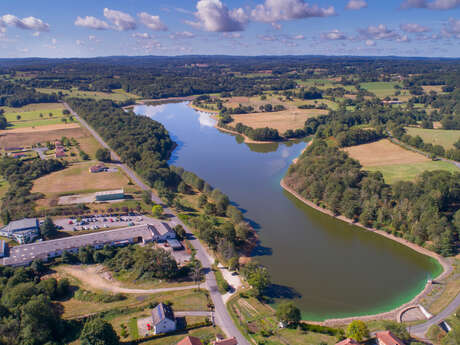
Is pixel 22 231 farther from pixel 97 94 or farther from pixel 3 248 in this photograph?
pixel 97 94

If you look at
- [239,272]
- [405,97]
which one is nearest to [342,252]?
[239,272]

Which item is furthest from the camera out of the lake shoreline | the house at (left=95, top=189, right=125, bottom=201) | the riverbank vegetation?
the house at (left=95, top=189, right=125, bottom=201)

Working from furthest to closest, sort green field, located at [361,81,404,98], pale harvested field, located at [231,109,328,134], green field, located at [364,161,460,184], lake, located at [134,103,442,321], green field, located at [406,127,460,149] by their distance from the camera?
green field, located at [361,81,404,98], pale harvested field, located at [231,109,328,134], green field, located at [406,127,460,149], green field, located at [364,161,460,184], lake, located at [134,103,442,321]

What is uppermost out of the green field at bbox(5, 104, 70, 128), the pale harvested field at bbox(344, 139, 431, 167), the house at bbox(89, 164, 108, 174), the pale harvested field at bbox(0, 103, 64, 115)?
the pale harvested field at bbox(0, 103, 64, 115)

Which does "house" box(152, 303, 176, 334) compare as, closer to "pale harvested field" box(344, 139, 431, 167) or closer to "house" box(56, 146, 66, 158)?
"pale harvested field" box(344, 139, 431, 167)

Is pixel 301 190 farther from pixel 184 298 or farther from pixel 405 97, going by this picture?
pixel 405 97

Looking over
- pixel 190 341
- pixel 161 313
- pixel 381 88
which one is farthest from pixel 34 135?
pixel 381 88

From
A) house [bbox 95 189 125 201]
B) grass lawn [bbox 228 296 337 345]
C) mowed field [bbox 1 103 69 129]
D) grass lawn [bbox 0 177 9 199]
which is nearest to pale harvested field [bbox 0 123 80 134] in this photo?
mowed field [bbox 1 103 69 129]
